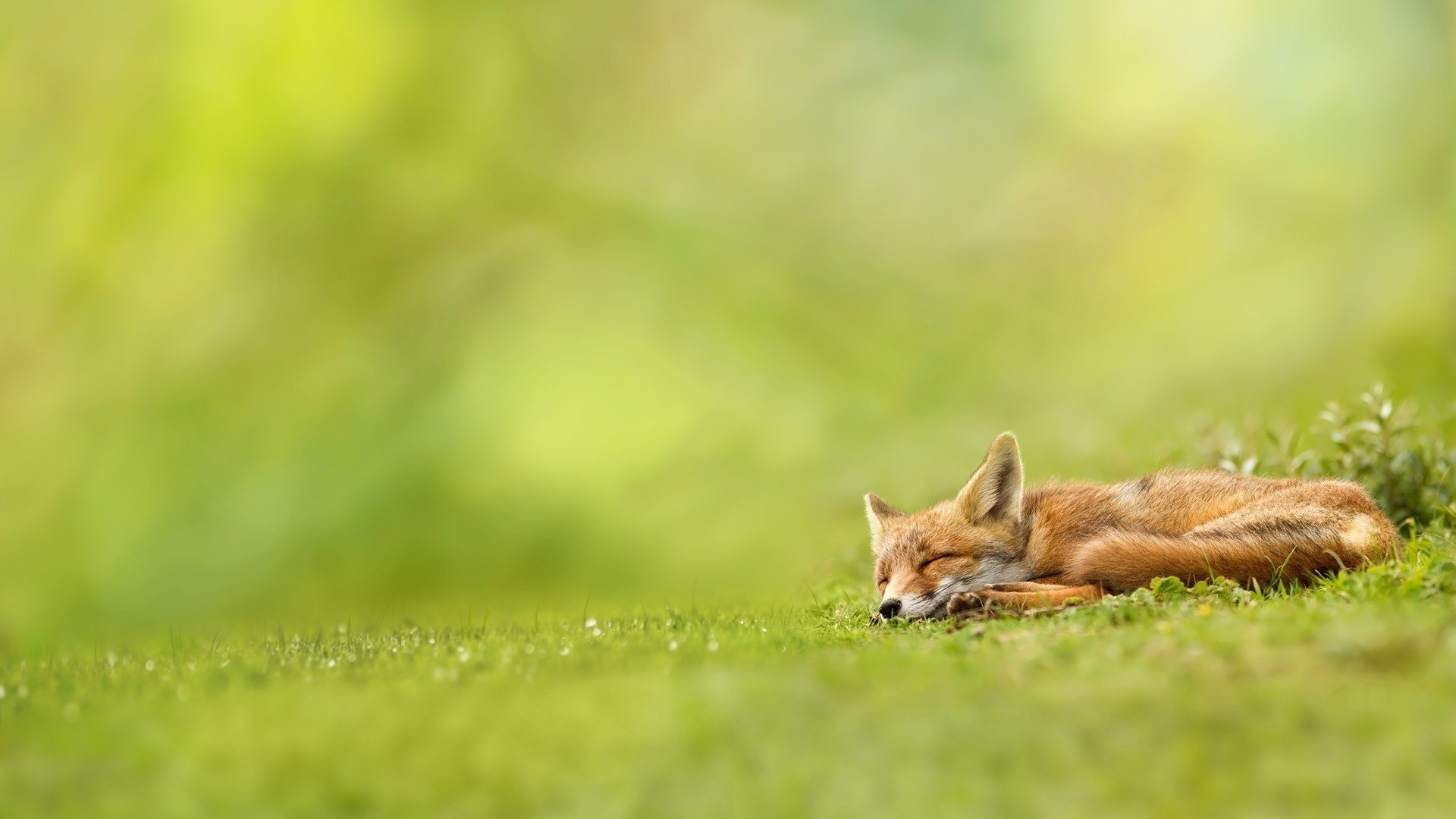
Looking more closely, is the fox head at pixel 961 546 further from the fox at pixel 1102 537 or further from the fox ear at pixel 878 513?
the fox ear at pixel 878 513

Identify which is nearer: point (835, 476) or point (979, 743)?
point (979, 743)

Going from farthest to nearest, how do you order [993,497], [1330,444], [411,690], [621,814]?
[1330,444]
[993,497]
[411,690]
[621,814]

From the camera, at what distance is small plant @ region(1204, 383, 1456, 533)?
7.39 metres

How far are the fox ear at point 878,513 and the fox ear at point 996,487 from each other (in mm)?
468

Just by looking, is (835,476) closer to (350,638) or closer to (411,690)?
(350,638)

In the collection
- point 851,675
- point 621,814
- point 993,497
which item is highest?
point 993,497

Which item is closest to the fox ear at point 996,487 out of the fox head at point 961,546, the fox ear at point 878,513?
the fox head at point 961,546

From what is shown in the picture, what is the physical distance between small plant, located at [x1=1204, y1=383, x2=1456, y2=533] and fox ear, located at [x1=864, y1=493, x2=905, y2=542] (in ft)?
8.49

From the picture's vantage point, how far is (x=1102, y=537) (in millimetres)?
5711

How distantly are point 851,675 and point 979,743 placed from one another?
0.80 metres

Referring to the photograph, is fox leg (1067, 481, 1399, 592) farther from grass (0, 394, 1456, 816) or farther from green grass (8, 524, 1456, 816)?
green grass (8, 524, 1456, 816)

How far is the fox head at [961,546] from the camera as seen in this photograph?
5.85m

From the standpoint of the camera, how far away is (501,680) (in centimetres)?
450

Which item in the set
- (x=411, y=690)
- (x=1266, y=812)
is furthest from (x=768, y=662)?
(x=1266, y=812)
